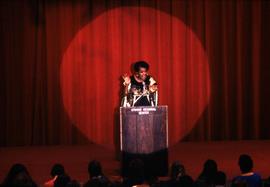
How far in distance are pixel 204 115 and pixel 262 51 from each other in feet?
5.21

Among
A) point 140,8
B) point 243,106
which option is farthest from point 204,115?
point 140,8

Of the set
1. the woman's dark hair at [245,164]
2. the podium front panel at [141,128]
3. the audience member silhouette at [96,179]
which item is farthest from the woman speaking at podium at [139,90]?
the woman's dark hair at [245,164]

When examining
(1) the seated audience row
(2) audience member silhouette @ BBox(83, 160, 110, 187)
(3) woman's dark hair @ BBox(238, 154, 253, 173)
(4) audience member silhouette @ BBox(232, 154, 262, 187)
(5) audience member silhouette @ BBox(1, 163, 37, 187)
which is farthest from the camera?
(3) woman's dark hair @ BBox(238, 154, 253, 173)

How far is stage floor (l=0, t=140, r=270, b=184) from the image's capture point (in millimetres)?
6777

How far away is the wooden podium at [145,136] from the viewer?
6.26m

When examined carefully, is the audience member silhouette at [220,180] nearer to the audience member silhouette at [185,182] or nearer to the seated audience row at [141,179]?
the seated audience row at [141,179]

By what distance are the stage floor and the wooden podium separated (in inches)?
14.4

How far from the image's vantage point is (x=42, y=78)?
9.92m

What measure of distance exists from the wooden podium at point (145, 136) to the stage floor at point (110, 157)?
37cm

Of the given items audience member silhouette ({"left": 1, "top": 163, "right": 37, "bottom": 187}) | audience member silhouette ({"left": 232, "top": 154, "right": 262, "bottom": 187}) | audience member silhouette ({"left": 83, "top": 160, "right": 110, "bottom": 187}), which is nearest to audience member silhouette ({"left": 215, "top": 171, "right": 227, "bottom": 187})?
audience member silhouette ({"left": 232, "top": 154, "right": 262, "bottom": 187})

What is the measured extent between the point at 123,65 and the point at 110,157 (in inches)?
92.7

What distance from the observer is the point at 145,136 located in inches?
247

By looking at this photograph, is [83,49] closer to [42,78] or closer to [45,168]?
[42,78]

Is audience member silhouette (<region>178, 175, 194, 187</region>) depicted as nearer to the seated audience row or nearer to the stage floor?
the seated audience row
